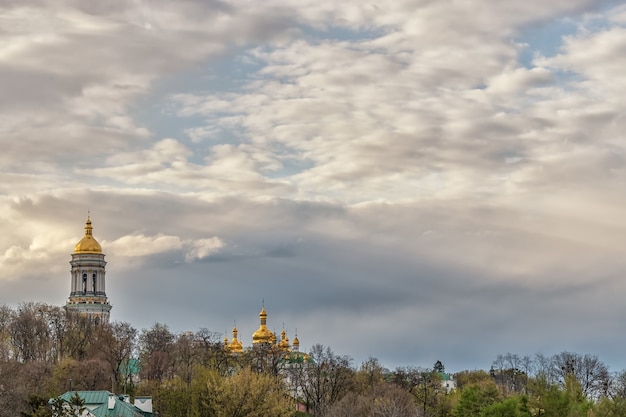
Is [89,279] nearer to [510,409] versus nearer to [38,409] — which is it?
[510,409]

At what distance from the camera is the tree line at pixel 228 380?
8675 cm

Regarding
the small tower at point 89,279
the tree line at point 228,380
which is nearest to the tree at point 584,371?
the tree line at point 228,380

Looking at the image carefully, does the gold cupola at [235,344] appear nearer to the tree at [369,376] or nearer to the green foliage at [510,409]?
the tree at [369,376]

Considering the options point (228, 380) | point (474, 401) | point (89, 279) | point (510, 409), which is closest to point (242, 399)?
point (228, 380)

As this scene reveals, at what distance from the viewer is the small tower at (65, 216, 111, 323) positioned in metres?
171

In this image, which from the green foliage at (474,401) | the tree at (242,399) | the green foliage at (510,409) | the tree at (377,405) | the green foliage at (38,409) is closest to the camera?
the green foliage at (38,409)

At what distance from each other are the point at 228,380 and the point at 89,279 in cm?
8670

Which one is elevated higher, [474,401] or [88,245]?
[88,245]

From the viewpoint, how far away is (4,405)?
84062 mm

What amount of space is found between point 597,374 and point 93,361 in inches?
2421

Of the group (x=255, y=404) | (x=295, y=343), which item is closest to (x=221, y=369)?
(x=255, y=404)

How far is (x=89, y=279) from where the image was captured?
174 m

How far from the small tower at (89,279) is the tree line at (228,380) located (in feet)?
112

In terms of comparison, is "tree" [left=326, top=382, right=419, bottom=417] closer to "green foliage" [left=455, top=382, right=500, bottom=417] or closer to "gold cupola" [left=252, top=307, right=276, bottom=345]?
"green foliage" [left=455, top=382, right=500, bottom=417]
